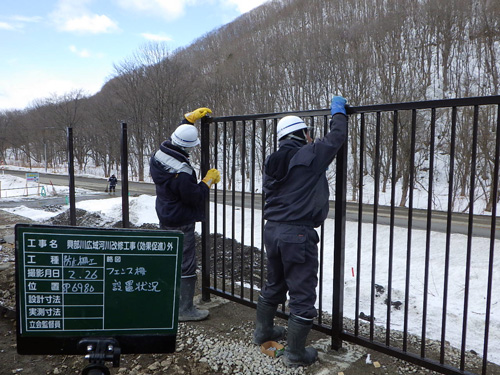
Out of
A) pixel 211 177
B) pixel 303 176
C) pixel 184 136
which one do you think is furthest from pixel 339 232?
pixel 184 136

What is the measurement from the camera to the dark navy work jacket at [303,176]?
9.88 ft

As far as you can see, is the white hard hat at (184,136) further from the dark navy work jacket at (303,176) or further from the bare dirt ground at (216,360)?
the bare dirt ground at (216,360)

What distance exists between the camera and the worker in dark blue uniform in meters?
3.04

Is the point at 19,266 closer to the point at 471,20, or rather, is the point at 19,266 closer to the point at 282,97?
A: the point at 282,97

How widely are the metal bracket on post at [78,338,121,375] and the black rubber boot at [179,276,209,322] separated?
6.48 feet

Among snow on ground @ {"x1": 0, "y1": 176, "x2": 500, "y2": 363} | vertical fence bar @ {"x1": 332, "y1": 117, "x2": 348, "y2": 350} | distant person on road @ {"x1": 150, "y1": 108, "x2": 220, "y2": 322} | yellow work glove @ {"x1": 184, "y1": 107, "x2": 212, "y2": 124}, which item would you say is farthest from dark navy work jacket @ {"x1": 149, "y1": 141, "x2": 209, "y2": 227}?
vertical fence bar @ {"x1": 332, "y1": 117, "x2": 348, "y2": 350}

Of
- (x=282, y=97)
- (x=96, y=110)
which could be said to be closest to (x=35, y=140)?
(x=96, y=110)

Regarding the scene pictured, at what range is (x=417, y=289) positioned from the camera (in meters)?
7.99

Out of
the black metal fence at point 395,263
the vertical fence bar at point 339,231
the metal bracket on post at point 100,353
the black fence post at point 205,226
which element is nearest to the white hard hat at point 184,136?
the black metal fence at point 395,263

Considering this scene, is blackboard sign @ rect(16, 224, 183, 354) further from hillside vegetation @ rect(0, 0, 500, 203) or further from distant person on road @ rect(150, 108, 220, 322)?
hillside vegetation @ rect(0, 0, 500, 203)

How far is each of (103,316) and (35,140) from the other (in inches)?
2937

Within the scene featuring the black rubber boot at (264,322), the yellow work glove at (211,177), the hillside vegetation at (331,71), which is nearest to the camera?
the black rubber boot at (264,322)

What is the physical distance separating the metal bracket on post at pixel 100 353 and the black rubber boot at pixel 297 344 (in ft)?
4.73

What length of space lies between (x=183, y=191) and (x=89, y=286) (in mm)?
1736
